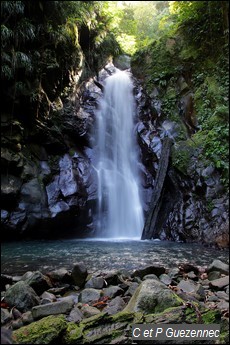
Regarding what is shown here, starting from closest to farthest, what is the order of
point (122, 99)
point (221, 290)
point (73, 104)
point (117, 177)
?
1. point (221, 290)
2. point (117, 177)
3. point (73, 104)
4. point (122, 99)

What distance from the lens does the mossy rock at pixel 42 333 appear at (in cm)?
150

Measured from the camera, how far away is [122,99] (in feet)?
41.5

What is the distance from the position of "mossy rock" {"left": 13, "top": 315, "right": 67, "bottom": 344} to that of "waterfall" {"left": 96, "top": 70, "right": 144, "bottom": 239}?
7986 millimetres

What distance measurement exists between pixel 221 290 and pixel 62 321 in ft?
7.10

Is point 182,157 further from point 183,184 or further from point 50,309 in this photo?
point 50,309

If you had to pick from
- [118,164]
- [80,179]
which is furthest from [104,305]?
[118,164]

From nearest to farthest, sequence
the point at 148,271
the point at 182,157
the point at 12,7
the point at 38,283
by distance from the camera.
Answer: the point at 38,283 → the point at 148,271 → the point at 12,7 → the point at 182,157

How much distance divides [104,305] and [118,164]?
340 inches

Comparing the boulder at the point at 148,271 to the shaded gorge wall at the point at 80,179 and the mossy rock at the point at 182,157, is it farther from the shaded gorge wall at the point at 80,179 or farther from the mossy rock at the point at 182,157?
the mossy rock at the point at 182,157

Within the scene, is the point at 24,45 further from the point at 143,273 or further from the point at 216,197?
the point at 143,273

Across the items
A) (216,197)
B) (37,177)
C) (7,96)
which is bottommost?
(216,197)

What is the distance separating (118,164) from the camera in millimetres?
11305

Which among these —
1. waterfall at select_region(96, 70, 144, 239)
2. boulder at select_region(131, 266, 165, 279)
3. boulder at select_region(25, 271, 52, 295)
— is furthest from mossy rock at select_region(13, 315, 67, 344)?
waterfall at select_region(96, 70, 144, 239)

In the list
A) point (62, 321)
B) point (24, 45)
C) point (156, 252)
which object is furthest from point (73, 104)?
point (62, 321)
